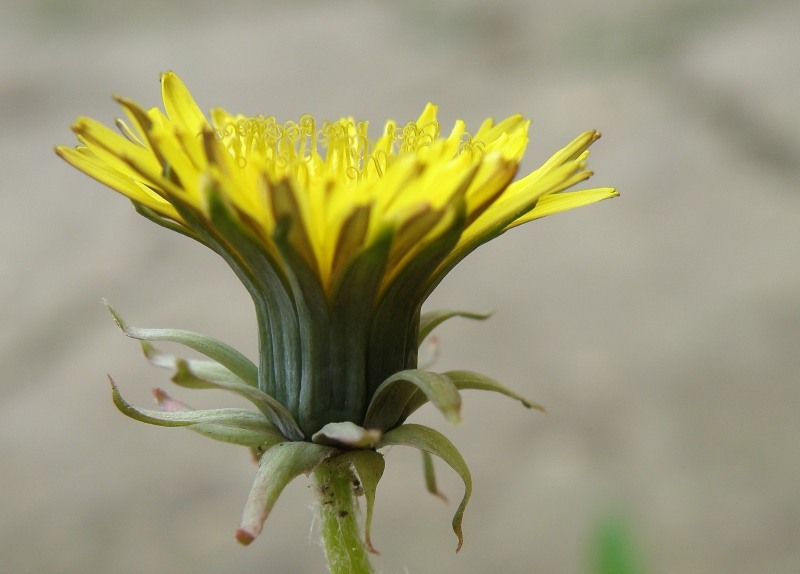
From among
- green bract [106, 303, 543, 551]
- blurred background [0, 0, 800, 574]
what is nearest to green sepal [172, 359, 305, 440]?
green bract [106, 303, 543, 551]

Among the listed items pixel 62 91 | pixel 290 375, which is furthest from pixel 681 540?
pixel 62 91

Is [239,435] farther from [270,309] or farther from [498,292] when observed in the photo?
[498,292]

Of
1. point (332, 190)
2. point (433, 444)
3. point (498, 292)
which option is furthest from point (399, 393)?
point (498, 292)

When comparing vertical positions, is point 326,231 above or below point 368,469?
above

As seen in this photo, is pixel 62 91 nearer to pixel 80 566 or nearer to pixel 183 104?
pixel 80 566

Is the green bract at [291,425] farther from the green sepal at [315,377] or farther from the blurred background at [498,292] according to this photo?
the blurred background at [498,292]
